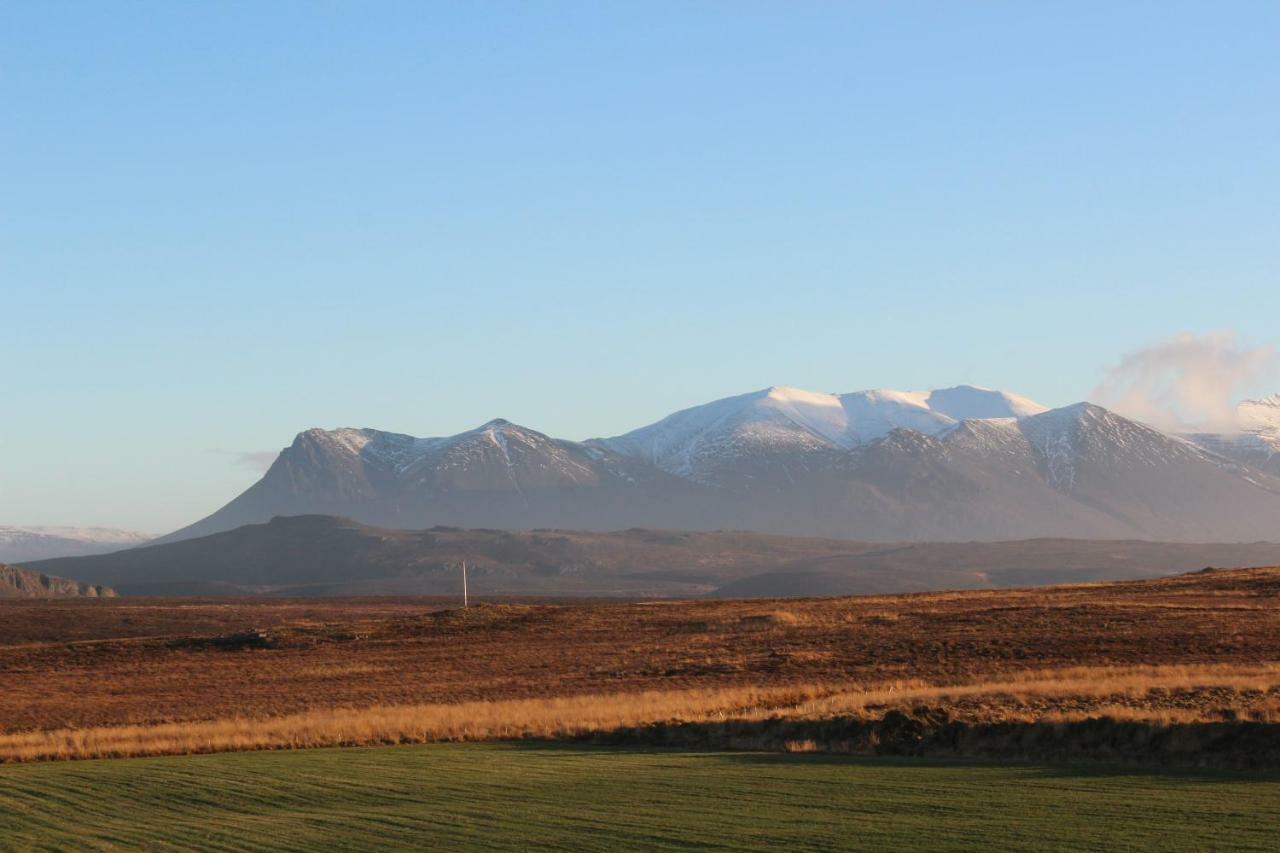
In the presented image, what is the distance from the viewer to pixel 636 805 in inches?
868

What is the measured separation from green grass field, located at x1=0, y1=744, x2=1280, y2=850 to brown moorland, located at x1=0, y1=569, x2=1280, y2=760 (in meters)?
4.63

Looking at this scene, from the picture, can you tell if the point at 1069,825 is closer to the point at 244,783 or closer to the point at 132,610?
the point at 244,783

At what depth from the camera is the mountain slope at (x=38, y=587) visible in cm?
17250

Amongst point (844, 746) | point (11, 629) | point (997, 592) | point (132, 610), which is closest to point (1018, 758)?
point (844, 746)

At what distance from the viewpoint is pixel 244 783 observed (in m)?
26.3

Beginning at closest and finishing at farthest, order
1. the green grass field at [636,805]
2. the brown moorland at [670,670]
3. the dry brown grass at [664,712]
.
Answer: the green grass field at [636,805] → the dry brown grass at [664,712] → the brown moorland at [670,670]

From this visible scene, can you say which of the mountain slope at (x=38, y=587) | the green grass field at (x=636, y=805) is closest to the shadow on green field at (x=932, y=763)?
the green grass field at (x=636, y=805)

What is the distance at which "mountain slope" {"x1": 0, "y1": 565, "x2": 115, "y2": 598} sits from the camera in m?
172

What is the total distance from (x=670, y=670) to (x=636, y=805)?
1181 inches

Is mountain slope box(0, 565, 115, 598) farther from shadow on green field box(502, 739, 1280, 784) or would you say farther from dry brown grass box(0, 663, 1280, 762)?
shadow on green field box(502, 739, 1280, 784)

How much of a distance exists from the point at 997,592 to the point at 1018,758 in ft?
201

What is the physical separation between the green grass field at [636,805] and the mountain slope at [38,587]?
15296cm

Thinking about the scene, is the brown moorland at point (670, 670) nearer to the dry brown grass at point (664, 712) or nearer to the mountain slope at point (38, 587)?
the dry brown grass at point (664, 712)

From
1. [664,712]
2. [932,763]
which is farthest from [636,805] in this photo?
[664,712]
